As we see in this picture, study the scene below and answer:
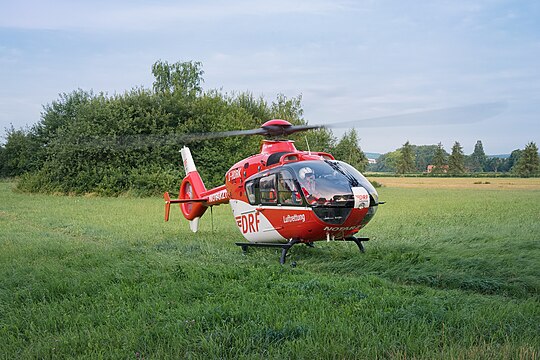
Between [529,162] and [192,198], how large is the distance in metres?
65.9

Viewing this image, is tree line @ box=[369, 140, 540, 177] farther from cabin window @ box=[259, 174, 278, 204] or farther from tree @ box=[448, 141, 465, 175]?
cabin window @ box=[259, 174, 278, 204]

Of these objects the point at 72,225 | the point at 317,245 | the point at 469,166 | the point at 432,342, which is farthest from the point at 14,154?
the point at 469,166

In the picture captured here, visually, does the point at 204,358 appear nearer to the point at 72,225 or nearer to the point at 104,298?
the point at 104,298

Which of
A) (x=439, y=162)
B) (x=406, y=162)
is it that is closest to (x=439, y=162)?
(x=439, y=162)

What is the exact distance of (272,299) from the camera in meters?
6.52

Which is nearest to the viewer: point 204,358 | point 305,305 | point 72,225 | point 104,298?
point 204,358

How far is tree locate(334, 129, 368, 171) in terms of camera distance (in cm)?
4622

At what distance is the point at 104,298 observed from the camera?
6867mm

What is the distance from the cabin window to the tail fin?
3.44m

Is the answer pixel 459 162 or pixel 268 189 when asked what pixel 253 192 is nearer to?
pixel 268 189

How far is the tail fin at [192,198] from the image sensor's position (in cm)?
1400

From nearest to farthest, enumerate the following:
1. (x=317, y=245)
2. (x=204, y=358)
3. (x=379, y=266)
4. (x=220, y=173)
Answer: (x=204, y=358)
(x=379, y=266)
(x=317, y=245)
(x=220, y=173)

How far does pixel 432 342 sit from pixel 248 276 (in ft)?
11.7

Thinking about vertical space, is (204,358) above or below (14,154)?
below
